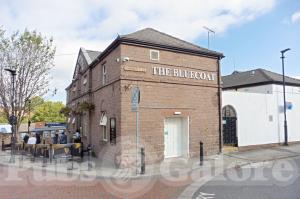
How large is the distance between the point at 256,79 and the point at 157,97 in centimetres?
1204

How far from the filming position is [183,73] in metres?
14.9

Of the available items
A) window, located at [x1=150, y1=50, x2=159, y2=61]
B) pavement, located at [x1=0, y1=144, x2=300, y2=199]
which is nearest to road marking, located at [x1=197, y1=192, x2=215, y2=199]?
pavement, located at [x1=0, y1=144, x2=300, y2=199]

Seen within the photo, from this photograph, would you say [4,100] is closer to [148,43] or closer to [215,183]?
[148,43]

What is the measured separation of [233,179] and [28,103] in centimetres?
1737

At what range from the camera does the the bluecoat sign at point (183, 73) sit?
14180 mm

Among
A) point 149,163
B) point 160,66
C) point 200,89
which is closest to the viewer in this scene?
point 149,163

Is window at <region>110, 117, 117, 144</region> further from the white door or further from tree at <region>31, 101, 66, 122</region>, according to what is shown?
tree at <region>31, 101, 66, 122</region>

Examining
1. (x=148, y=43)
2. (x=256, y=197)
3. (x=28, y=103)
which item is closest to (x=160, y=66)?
(x=148, y=43)

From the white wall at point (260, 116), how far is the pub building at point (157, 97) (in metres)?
1.72

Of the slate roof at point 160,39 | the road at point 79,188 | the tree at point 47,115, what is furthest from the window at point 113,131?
the tree at point 47,115

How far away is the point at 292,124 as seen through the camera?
20.6 m

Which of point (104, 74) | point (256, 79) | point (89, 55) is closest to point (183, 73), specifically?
point (104, 74)

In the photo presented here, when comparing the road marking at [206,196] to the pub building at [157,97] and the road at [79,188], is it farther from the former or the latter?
the pub building at [157,97]

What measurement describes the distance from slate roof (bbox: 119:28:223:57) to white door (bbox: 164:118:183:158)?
389 cm
